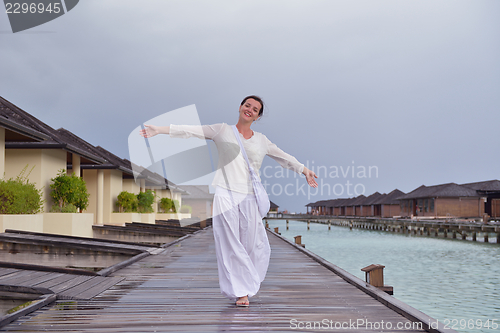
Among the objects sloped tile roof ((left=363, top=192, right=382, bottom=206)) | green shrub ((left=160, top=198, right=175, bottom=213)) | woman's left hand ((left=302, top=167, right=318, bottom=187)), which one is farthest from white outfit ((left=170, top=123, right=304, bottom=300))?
sloped tile roof ((left=363, top=192, right=382, bottom=206))

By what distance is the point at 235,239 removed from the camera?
3.79m

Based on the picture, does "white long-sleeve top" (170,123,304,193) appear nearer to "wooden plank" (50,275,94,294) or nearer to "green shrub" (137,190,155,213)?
"wooden plank" (50,275,94,294)

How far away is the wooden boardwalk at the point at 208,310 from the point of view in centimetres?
325

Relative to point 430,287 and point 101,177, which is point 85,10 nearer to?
point 101,177

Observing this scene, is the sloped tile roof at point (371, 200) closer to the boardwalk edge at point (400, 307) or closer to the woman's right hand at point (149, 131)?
the boardwalk edge at point (400, 307)

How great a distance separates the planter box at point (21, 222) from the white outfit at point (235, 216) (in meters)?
6.76

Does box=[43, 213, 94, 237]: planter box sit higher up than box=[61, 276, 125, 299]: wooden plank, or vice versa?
box=[43, 213, 94, 237]: planter box

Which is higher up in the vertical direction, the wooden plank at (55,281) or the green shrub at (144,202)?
the green shrub at (144,202)

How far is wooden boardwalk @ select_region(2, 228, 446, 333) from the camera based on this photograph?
3248mm

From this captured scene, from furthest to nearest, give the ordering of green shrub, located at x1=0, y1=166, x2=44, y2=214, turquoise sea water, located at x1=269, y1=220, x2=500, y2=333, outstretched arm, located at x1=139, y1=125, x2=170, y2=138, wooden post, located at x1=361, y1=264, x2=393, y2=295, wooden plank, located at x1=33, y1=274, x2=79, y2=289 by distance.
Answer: turquoise sea water, located at x1=269, y1=220, x2=500, y2=333
green shrub, located at x1=0, y1=166, x2=44, y2=214
wooden post, located at x1=361, y1=264, x2=393, y2=295
wooden plank, located at x1=33, y1=274, x2=79, y2=289
outstretched arm, located at x1=139, y1=125, x2=170, y2=138

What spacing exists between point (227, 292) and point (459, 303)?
9.27 metres

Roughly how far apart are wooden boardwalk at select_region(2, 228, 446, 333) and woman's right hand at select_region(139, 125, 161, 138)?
1.58 metres

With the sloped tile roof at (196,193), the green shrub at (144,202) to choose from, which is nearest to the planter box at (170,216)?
the green shrub at (144,202)

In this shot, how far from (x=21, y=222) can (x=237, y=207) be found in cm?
729
